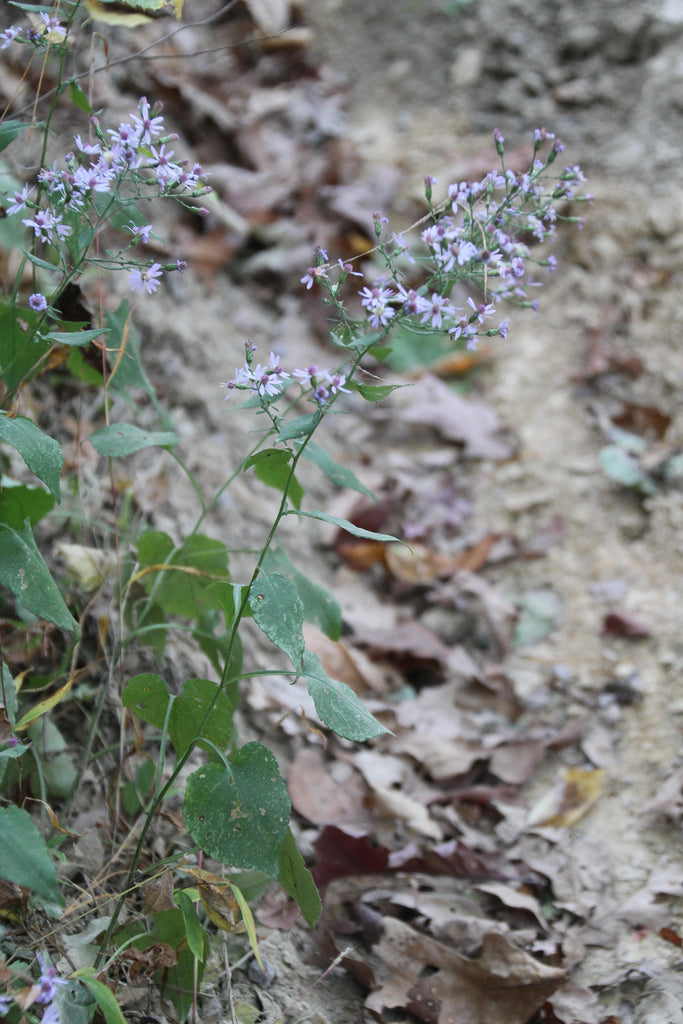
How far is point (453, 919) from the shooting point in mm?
1411

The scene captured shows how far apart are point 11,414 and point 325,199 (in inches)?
87.9

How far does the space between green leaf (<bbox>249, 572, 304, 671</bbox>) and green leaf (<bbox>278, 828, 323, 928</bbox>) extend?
29cm

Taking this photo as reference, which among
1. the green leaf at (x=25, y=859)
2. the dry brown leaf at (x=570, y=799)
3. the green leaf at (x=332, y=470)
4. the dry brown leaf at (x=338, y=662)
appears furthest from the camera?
the dry brown leaf at (x=338, y=662)

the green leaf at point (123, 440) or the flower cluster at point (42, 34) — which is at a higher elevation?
the flower cluster at point (42, 34)

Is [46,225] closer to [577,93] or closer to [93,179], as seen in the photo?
[93,179]

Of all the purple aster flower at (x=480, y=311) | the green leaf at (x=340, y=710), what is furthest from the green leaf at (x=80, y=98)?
the green leaf at (x=340, y=710)

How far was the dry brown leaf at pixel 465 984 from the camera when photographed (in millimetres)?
1247

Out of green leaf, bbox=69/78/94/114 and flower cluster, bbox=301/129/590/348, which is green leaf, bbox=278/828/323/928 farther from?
green leaf, bbox=69/78/94/114

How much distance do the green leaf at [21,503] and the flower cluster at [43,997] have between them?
60cm

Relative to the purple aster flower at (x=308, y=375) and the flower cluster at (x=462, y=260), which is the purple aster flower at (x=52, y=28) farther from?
the purple aster flower at (x=308, y=375)

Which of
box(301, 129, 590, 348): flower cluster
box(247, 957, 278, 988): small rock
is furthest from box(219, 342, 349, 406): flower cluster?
box(247, 957, 278, 988): small rock

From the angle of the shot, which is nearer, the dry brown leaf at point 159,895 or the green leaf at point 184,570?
the dry brown leaf at point 159,895

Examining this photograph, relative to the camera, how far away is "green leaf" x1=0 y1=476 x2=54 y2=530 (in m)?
1.19

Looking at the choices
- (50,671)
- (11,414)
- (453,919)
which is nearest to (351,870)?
(453,919)
